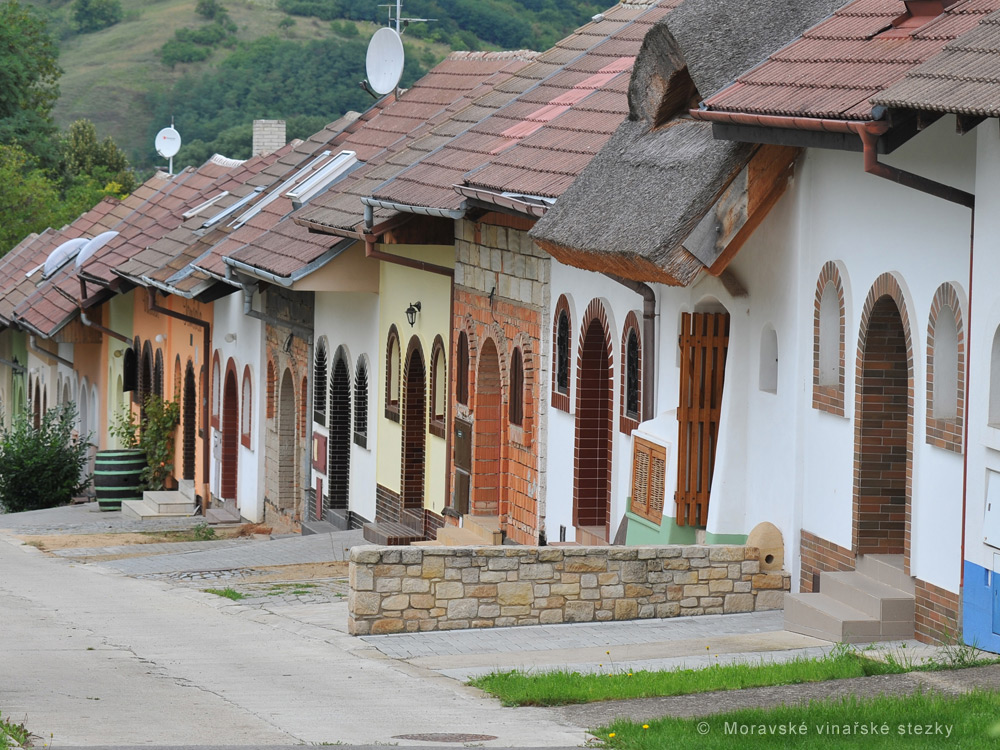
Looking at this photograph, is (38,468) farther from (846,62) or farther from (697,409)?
(846,62)

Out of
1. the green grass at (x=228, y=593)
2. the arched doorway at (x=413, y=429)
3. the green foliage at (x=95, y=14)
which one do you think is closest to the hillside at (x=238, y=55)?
the green foliage at (x=95, y=14)

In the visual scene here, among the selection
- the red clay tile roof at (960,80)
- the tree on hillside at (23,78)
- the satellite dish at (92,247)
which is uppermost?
the tree on hillside at (23,78)

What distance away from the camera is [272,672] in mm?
11977

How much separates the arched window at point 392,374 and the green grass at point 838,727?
43.4ft

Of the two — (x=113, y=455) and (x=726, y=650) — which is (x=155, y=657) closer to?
(x=726, y=650)

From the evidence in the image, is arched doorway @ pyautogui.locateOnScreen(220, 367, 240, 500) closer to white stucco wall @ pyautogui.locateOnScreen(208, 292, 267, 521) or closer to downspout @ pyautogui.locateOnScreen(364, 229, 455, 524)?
white stucco wall @ pyautogui.locateOnScreen(208, 292, 267, 521)

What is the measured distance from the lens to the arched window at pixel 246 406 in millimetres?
28688

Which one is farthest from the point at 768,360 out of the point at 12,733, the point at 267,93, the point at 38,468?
the point at 267,93

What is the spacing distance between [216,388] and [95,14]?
10747 cm

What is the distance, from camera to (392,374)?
2248 centimetres

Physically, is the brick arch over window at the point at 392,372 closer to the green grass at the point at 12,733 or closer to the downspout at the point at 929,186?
the downspout at the point at 929,186

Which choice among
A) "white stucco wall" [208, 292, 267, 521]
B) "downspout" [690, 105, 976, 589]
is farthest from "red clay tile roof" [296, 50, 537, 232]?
"downspout" [690, 105, 976, 589]

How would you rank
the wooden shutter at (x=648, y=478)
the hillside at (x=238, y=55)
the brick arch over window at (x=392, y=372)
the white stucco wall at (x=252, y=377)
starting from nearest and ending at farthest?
the wooden shutter at (x=648, y=478) → the brick arch over window at (x=392, y=372) → the white stucco wall at (x=252, y=377) → the hillside at (x=238, y=55)

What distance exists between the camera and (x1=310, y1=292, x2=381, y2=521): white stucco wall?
23203 mm
